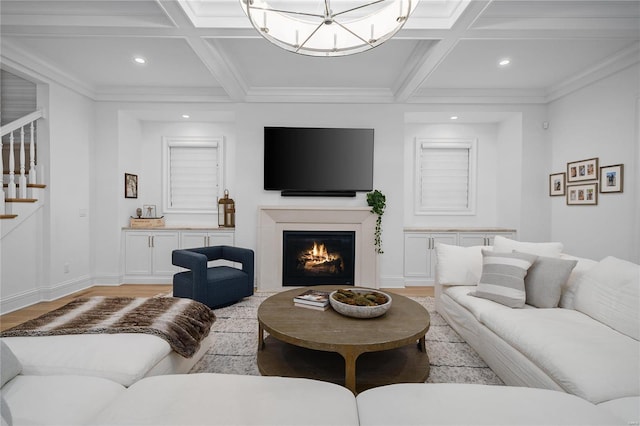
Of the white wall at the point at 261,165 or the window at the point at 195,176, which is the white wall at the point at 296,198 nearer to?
the white wall at the point at 261,165

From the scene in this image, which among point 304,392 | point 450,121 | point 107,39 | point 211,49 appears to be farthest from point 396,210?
point 107,39

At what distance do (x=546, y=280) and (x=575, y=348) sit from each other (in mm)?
788

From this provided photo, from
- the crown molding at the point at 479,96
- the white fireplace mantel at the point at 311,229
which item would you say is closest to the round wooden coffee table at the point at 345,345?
the white fireplace mantel at the point at 311,229

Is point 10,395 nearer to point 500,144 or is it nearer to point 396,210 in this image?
point 396,210

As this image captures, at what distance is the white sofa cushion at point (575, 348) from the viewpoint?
1.22 m

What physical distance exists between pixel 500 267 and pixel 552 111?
3034mm

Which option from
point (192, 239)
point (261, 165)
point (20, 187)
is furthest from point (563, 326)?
point (20, 187)

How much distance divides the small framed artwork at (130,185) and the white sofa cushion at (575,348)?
15.3 feet

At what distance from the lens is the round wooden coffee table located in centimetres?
158

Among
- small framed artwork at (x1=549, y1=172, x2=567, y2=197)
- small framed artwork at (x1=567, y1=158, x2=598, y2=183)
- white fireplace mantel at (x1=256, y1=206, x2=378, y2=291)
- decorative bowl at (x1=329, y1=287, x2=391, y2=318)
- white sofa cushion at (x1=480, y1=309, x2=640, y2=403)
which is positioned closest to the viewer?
white sofa cushion at (x1=480, y1=309, x2=640, y2=403)

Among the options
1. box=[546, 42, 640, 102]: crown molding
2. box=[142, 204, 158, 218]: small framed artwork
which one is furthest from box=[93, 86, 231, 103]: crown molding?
box=[546, 42, 640, 102]: crown molding

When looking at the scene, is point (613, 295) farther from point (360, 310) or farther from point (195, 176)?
point (195, 176)

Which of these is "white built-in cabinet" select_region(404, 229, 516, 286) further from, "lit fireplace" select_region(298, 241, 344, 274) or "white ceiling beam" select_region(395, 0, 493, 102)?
"white ceiling beam" select_region(395, 0, 493, 102)

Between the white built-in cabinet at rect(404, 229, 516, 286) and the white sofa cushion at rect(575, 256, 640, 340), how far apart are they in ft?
7.10
